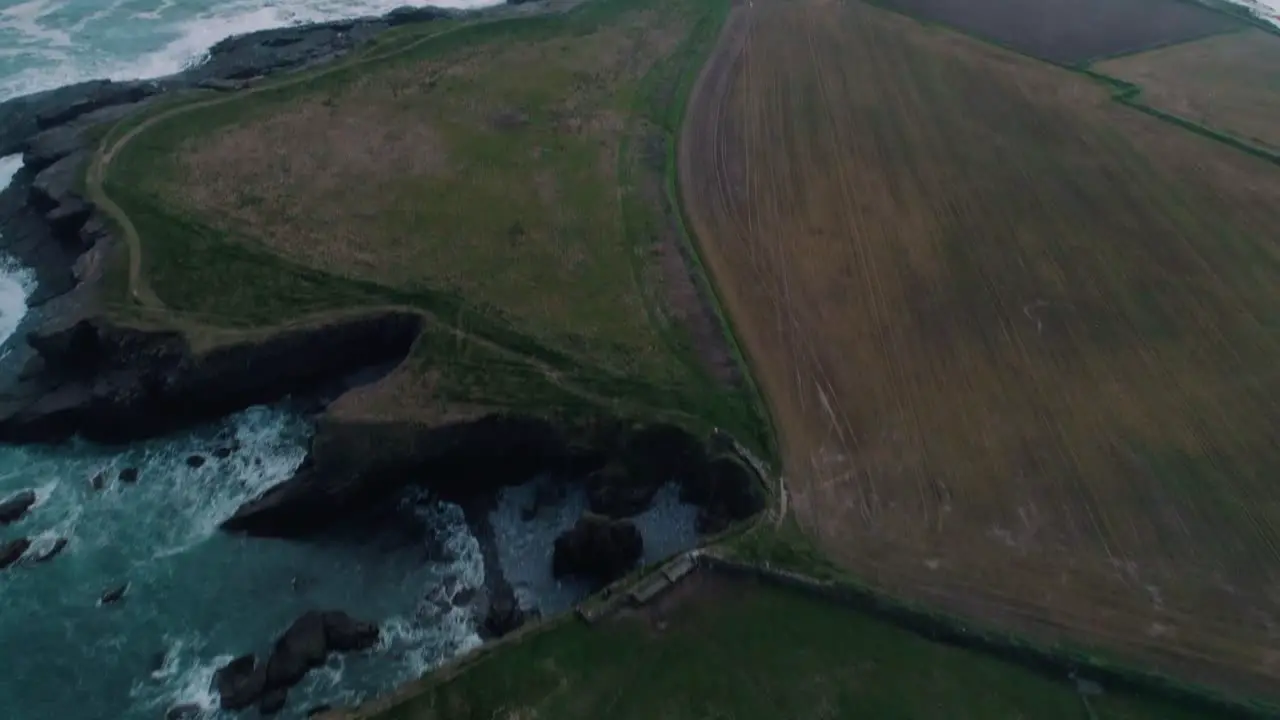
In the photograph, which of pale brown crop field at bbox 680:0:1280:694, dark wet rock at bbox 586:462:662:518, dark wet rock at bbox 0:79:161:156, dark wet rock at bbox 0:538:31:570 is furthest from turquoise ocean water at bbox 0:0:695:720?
dark wet rock at bbox 0:79:161:156

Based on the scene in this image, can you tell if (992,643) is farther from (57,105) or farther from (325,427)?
(57,105)

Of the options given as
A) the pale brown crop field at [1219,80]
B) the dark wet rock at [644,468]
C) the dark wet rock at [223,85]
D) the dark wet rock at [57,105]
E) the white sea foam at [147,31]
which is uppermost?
the white sea foam at [147,31]

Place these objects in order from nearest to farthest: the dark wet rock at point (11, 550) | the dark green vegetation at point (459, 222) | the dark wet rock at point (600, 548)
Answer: the dark wet rock at point (600, 548), the dark wet rock at point (11, 550), the dark green vegetation at point (459, 222)

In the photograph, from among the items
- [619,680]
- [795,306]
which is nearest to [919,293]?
[795,306]

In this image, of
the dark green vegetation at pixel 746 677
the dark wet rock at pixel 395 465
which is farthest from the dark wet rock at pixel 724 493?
the dark wet rock at pixel 395 465

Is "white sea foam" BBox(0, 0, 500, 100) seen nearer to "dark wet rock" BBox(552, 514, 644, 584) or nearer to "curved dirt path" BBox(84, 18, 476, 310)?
"curved dirt path" BBox(84, 18, 476, 310)

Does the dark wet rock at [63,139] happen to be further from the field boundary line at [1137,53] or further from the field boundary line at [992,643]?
the field boundary line at [1137,53]
